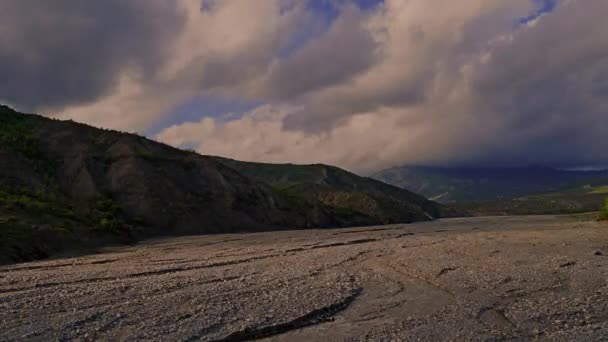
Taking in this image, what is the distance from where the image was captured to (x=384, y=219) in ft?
297

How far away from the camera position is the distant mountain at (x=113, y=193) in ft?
134

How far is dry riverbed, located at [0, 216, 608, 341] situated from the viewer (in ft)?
42.6

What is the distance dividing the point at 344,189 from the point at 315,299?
102564 millimetres

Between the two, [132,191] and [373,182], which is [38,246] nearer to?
[132,191]

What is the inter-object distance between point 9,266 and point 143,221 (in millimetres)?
26239

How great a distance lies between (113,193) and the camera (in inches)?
2247

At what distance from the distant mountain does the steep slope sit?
527 inches

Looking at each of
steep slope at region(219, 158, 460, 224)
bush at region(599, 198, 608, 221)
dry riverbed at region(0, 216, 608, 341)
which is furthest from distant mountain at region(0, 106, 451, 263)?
bush at region(599, 198, 608, 221)

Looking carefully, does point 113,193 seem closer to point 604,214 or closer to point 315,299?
point 315,299

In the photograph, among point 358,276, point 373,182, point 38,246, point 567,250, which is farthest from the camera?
point 373,182

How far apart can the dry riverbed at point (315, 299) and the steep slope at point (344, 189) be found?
68.1 m

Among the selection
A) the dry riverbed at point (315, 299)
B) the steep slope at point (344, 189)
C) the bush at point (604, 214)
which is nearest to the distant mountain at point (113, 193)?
the steep slope at point (344, 189)

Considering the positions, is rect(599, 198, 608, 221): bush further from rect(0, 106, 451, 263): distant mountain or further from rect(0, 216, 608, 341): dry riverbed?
rect(0, 216, 608, 341): dry riverbed

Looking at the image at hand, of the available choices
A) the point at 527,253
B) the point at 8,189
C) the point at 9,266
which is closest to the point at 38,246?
the point at 9,266
